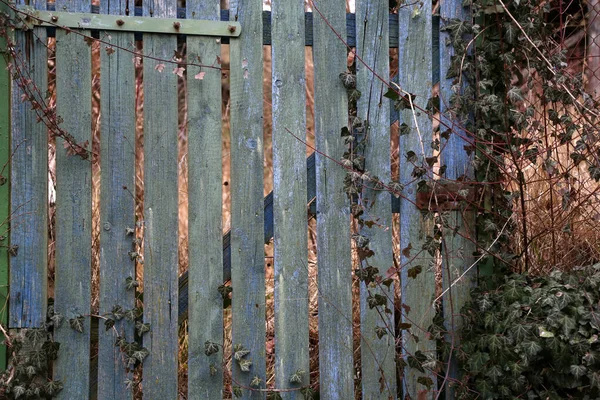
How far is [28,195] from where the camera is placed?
2.91 m

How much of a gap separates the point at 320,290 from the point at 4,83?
167cm

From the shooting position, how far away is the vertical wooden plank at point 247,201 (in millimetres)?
3100

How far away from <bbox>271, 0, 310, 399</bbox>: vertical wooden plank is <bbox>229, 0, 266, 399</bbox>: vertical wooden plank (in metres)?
0.08

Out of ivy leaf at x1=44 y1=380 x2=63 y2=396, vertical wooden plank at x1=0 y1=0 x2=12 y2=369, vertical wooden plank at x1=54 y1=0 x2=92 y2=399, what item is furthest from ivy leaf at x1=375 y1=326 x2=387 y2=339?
vertical wooden plank at x1=0 y1=0 x2=12 y2=369

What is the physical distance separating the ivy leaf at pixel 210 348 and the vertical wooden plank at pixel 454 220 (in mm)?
1117

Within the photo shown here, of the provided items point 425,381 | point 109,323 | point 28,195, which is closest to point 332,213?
point 425,381

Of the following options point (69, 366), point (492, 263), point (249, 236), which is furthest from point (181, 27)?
point (492, 263)

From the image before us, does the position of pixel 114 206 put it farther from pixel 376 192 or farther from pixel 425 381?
pixel 425 381

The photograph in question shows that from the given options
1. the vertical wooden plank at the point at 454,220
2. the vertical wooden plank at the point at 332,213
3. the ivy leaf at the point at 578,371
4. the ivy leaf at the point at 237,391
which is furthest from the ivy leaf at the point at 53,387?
the ivy leaf at the point at 578,371

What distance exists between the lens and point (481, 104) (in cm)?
323

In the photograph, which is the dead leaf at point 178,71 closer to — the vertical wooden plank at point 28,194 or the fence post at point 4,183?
the vertical wooden plank at point 28,194

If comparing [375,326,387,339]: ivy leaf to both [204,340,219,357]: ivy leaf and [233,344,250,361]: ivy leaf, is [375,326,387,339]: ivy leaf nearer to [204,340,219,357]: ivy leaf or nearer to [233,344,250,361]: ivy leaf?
[233,344,250,361]: ivy leaf

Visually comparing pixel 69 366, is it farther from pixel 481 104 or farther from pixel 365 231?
pixel 481 104

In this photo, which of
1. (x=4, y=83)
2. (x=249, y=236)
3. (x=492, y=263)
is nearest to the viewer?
(x=4, y=83)
